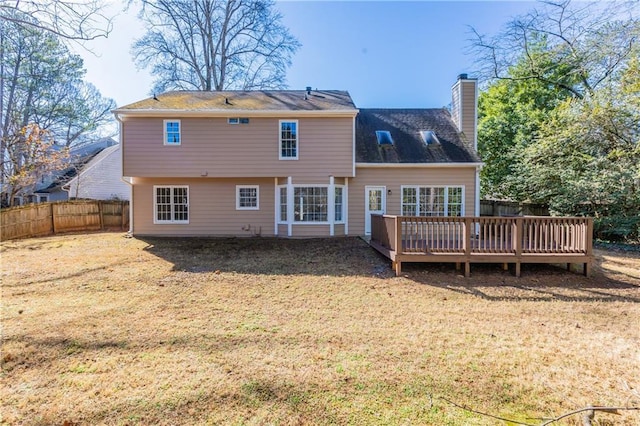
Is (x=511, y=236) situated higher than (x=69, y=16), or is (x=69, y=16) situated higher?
(x=69, y=16)

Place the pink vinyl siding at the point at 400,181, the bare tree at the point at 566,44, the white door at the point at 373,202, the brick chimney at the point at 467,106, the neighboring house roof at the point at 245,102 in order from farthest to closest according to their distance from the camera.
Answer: the brick chimney at the point at 467,106 → the white door at the point at 373,202 → the pink vinyl siding at the point at 400,181 → the neighboring house roof at the point at 245,102 → the bare tree at the point at 566,44

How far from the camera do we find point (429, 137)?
12.7 m

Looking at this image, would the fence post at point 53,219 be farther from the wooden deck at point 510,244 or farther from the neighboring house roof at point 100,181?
the wooden deck at point 510,244

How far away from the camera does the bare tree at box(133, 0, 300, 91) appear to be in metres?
19.3

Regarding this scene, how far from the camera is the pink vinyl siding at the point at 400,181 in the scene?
1179cm

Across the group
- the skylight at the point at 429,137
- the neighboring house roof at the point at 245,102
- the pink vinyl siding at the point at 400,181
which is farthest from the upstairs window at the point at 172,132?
the skylight at the point at 429,137

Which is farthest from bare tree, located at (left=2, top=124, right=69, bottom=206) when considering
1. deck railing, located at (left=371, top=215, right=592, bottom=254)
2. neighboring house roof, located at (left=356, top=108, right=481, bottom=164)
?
deck railing, located at (left=371, top=215, right=592, bottom=254)

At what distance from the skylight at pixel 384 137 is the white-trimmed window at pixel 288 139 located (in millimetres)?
3750

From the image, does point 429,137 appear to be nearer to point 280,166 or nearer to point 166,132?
point 280,166

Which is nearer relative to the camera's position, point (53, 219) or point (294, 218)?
point (294, 218)

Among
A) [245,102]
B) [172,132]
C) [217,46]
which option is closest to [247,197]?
[172,132]

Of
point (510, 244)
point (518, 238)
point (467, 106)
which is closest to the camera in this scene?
point (518, 238)

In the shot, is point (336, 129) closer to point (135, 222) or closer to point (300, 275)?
point (300, 275)

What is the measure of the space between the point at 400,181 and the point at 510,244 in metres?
5.15
